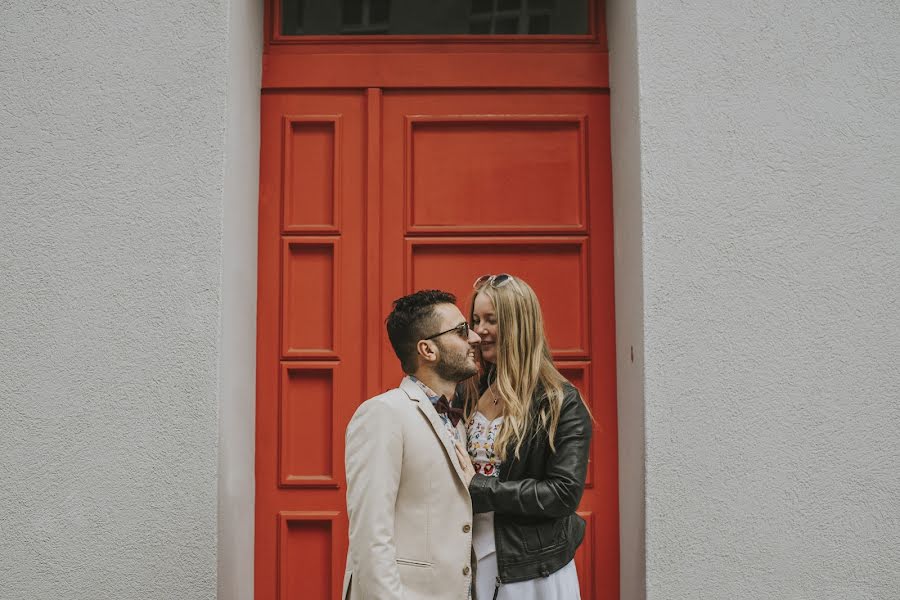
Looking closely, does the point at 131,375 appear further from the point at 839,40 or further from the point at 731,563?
the point at 839,40

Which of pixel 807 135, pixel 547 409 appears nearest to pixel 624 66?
pixel 807 135

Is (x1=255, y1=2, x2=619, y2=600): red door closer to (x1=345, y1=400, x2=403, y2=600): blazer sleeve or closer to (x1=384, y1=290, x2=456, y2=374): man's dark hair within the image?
(x1=384, y1=290, x2=456, y2=374): man's dark hair

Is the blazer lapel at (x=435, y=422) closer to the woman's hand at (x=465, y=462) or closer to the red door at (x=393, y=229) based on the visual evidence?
the woman's hand at (x=465, y=462)

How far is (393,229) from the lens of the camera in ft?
14.3

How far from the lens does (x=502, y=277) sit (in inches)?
134

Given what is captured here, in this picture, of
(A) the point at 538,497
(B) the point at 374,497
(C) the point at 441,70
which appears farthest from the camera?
(C) the point at 441,70

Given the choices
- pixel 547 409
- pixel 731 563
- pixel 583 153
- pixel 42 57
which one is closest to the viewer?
pixel 547 409

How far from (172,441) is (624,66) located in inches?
114

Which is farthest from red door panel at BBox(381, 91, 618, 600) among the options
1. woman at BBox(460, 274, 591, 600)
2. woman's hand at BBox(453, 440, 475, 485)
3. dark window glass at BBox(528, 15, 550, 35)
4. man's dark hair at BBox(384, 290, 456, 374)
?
woman's hand at BBox(453, 440, 475, 485)

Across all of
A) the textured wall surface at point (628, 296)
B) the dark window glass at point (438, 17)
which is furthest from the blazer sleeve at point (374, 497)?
the dark window glass at point (438, 17)

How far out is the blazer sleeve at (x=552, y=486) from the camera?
3.05 meters

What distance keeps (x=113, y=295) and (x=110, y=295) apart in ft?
0.05

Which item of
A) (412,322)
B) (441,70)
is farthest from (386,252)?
(412,322)

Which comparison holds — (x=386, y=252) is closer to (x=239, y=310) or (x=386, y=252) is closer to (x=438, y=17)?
(x=239, y=310)
